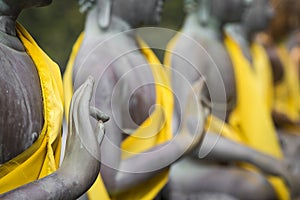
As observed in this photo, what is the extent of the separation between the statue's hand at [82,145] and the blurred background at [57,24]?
6536 millimetres

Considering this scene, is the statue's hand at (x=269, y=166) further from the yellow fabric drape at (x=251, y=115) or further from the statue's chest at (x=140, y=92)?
the statue's chest at (x=140, y=92)

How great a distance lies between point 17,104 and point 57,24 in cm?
728

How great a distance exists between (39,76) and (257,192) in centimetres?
179

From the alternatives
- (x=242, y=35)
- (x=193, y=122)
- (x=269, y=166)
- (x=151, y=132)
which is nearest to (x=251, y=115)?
(x=269, y=166)

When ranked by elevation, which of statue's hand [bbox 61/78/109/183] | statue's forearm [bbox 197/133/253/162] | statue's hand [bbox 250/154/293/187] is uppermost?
statue's hand [bbox 61/78/109/183]

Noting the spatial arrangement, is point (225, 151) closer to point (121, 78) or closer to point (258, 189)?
point (258, 189)

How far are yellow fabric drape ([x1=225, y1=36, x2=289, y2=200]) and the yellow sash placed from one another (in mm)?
1277

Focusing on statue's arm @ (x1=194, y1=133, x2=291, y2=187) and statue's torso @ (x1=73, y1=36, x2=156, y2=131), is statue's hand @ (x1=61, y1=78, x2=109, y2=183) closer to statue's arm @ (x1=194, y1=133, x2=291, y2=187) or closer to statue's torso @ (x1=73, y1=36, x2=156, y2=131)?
statue's torso @ (x1=73, y1=36, x2=156, y2=131)

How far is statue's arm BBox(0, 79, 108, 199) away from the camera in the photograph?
6.80 ft

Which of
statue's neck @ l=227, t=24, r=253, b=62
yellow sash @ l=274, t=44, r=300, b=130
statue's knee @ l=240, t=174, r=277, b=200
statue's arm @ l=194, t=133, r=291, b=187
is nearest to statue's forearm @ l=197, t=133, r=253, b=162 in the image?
statue's arm @ l=194, t=133, r=291, b=187

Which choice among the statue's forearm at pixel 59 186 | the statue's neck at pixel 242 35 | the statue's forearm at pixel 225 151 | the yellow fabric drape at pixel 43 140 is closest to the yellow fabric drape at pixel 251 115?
the statue's forearm at pixel 225 151

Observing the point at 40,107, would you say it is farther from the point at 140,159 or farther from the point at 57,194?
the point at 140,159

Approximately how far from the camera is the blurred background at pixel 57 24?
29.0ft

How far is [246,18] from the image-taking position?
5012mm
